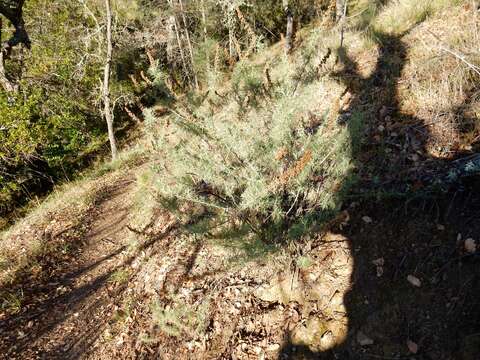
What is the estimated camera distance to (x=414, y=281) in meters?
2.48

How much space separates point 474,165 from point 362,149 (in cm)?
113

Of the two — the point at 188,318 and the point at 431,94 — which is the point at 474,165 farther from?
the point at 188,318

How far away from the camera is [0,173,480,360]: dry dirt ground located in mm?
2322

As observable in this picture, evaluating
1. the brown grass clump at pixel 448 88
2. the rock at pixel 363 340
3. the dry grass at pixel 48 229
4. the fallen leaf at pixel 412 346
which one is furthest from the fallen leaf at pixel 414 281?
the dry grass at pixel 48 229

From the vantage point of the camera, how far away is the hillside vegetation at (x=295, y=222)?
249 cm

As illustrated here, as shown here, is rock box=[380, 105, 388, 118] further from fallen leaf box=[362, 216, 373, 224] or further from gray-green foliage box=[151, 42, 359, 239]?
fallen leaf box=[362, 216, 373, 224]

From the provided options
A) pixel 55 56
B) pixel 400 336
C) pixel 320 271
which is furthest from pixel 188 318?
pixel 55 56

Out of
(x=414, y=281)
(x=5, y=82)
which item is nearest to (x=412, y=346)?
(x=414, y=281)

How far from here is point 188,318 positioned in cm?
325

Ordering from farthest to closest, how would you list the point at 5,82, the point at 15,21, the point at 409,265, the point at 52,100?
the point at 52,100, the point at 5,82, the point at 15,21, the point at 409,265

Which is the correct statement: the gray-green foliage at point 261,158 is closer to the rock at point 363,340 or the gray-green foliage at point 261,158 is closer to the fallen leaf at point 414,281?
the fallen leaf at point 414,281

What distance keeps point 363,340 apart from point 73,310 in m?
3.88

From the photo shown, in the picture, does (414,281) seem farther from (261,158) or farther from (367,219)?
(261,158)

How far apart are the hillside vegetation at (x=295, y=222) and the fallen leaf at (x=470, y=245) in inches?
0.4
